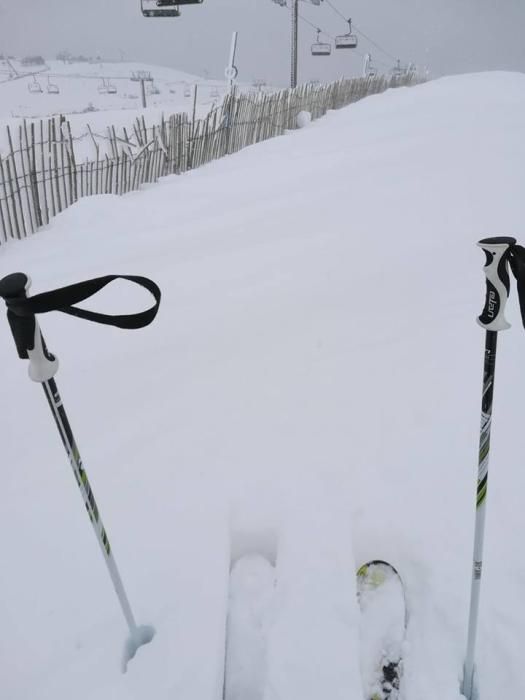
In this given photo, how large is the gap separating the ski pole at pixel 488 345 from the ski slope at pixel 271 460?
201 mm

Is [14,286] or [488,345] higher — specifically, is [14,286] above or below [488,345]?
above

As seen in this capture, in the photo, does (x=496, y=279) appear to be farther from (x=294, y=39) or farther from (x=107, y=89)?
(x=107, y=89)

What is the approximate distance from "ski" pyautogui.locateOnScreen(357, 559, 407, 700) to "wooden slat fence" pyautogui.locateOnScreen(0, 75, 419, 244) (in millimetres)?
5696

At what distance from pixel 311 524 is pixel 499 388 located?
1497 millimetres

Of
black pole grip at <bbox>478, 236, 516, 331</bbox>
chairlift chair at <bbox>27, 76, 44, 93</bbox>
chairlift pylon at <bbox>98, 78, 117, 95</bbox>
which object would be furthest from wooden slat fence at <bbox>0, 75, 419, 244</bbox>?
chairlift pylon at <bbox>98, 78, 117, 95</bbox>

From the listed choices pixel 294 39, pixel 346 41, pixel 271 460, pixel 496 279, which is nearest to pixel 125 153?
pixel 271 460

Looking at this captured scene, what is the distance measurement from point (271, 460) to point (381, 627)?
87cm

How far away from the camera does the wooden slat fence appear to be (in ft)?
19.5

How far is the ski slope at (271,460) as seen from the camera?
1537 millimetres

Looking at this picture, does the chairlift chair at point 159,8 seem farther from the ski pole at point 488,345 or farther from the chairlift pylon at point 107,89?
the chairlift pylon at point 107,89

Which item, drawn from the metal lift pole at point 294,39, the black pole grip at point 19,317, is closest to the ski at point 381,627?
the black pole grip at point 19,317

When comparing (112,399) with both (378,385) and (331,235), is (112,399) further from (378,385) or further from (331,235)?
(331,235)

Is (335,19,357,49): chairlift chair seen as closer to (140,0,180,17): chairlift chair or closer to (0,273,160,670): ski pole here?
Result: (140,0,180,17): chairlift chair

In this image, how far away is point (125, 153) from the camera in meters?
7.32
